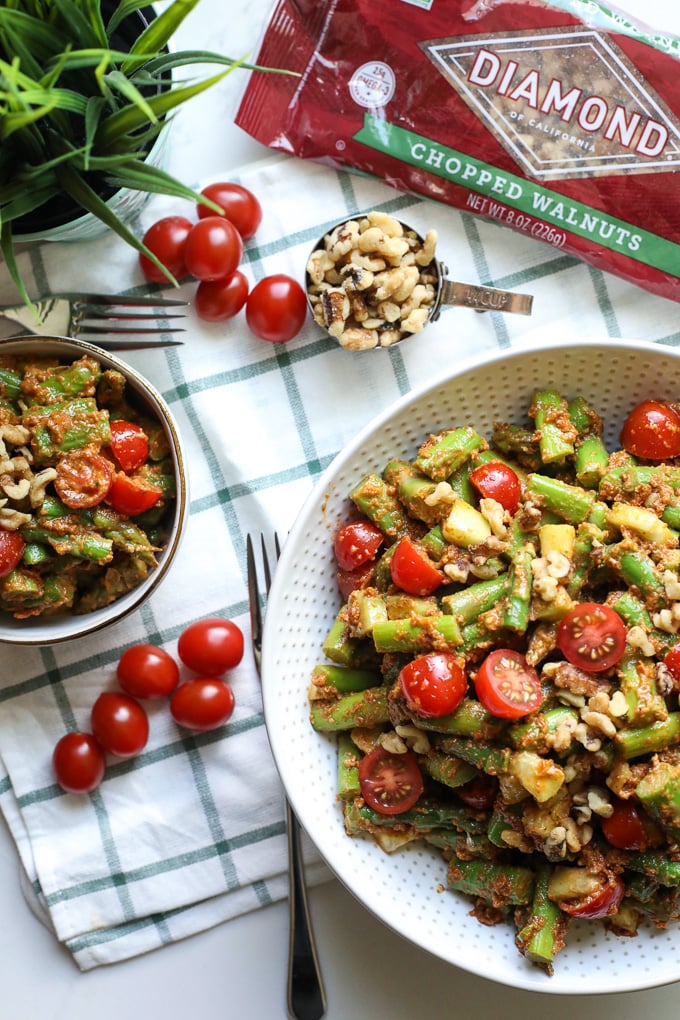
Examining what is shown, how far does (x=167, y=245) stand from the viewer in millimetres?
2650

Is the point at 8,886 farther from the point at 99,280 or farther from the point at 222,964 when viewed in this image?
the point at 99,280

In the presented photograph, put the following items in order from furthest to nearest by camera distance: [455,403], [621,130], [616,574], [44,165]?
[621,130] < [455,403] < [616,574] < [44,165]

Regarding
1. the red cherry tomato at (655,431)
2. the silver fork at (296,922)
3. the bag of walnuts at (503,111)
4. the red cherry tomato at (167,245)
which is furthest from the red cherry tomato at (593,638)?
the red cherry tomato at (167,245)

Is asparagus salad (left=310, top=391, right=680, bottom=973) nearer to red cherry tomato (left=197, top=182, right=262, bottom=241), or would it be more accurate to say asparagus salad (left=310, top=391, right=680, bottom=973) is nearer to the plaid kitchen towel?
the plaid kitchen towel

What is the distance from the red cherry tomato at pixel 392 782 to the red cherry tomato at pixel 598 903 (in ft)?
1.42

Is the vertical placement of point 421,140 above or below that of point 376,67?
below

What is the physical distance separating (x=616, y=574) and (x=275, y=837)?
4.19 feet

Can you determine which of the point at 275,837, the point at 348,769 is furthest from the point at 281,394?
the point at 275,837

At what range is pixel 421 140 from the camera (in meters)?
2.68

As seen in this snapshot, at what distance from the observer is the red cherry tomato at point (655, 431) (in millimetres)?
2361

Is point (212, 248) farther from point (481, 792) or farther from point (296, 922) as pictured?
point (296, 922)

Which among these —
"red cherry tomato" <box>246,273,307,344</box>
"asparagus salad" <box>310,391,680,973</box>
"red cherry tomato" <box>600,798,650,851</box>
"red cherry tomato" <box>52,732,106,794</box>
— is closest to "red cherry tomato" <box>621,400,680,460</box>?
"asparagus salad" <box>310,391,680,973</box>

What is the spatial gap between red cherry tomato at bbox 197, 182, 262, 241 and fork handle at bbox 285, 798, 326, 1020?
5.44ft

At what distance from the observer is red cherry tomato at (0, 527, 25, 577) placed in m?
2.24
